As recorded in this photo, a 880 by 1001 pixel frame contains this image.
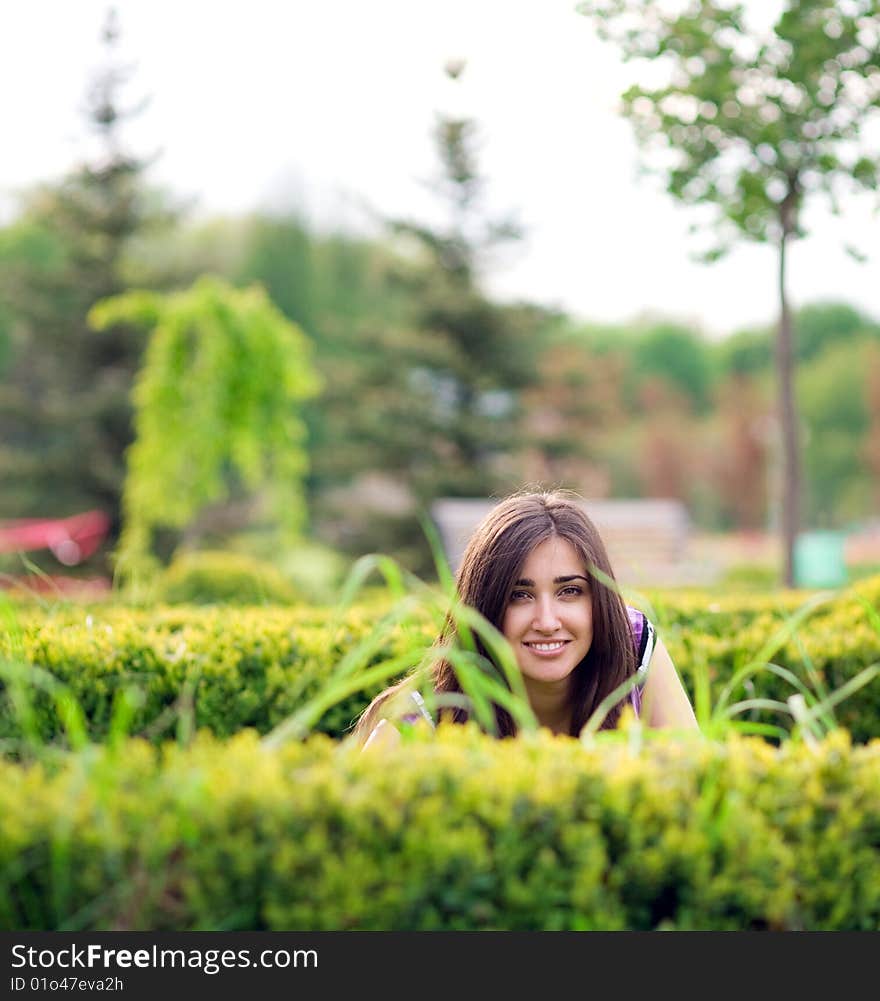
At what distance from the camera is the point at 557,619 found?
104 inches

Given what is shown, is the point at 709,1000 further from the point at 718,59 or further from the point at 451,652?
the point at 718,59

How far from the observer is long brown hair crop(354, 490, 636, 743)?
267cm

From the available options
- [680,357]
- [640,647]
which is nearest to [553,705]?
[640,647]

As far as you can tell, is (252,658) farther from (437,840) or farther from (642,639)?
(437,840)

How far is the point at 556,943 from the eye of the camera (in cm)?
166

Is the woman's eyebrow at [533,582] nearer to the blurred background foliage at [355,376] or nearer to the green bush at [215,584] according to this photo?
the green bush at [215,584]

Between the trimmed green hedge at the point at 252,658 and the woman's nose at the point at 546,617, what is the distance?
0.38m

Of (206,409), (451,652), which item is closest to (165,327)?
(206,409)

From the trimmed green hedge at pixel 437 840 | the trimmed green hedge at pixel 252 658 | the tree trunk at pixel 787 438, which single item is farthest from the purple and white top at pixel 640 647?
the tree trunk at pixel 787 438

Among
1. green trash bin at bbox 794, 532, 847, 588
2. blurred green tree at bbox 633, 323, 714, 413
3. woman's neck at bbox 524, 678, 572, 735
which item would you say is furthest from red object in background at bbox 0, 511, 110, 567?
blurred green tree at bbox 633, 323, 714, 413

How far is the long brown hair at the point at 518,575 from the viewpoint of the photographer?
8.76ft

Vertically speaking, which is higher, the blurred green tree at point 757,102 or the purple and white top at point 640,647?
the blurred green tree at point 757,102

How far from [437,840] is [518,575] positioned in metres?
1.10

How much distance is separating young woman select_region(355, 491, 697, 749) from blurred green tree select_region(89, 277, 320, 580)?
9.14 metres
